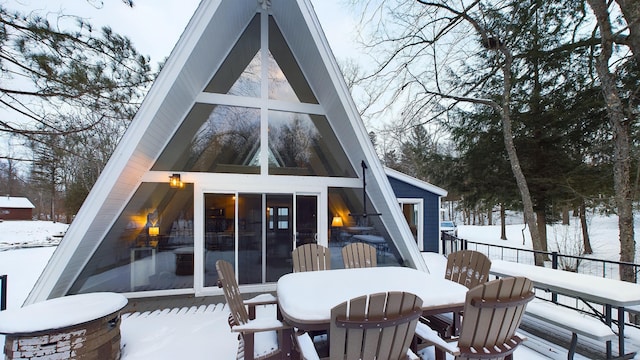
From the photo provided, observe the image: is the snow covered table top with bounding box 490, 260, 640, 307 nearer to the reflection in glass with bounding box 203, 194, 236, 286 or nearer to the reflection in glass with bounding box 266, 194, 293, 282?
the reflection in glass with bounding box 266, 194, 293, 282

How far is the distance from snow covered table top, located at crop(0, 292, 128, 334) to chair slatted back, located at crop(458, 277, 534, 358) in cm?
351

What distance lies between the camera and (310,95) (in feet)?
18.5

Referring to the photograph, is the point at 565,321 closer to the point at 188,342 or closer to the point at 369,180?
the point at 369,180

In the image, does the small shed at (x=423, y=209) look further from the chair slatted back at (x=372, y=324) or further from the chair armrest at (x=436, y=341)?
the chair slatted back at (x=372, y=324)

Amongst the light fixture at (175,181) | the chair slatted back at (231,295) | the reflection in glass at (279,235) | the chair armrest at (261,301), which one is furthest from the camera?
the reflection in glass at (279,235)

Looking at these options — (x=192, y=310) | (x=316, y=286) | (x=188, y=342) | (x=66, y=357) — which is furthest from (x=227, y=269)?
(x=192, y=310)

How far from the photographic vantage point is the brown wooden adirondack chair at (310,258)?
161 inches

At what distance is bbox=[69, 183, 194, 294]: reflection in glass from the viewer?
4664mm

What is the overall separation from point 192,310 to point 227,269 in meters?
2.26

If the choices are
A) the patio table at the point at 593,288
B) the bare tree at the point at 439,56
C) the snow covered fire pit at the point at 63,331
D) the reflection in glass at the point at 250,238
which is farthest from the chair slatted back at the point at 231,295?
the bare tree at the point at 439,56

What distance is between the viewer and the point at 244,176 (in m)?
5.16

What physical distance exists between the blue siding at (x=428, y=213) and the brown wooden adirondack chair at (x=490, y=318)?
27.5ft

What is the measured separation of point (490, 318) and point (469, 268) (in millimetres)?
1702

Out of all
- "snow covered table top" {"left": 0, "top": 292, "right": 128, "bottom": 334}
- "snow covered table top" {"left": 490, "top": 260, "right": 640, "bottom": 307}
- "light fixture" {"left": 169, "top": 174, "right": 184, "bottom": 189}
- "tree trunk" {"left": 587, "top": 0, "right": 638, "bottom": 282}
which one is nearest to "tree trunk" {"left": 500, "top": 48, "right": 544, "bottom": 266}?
"tree trunk" {"left": 587, "top": 0, "right": 638, "bottom": 282}
